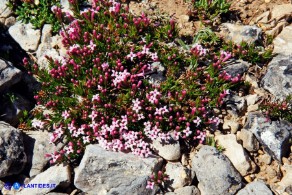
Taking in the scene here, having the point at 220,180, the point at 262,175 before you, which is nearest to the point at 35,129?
the point at 220,180

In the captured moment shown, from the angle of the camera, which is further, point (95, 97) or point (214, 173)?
point (95, 97)

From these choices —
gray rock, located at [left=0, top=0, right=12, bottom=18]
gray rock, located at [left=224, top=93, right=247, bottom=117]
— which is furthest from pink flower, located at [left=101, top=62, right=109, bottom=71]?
gray rock, located at [left=0, top=0, right=12, bottom=18]

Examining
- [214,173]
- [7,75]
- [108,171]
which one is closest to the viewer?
[214,173]

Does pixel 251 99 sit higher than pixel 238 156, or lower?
higher

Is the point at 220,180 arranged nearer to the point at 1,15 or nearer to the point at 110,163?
the point at 110,163

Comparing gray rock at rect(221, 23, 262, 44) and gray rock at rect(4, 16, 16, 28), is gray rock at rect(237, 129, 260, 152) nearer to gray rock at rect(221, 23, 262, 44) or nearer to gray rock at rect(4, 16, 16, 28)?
gray rock at rect(221, 23, 262, 44)

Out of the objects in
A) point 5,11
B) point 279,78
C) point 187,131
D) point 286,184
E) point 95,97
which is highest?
point 5,11

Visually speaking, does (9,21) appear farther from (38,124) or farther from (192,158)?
(192,158)

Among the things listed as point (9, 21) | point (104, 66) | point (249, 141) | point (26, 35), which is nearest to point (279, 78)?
point (249, 141)

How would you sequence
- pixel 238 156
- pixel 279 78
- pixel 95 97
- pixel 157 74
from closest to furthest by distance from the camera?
1. pixel 238 156
2. pixel 95 97
3. pixel 279 78
4. pixel 157 74
